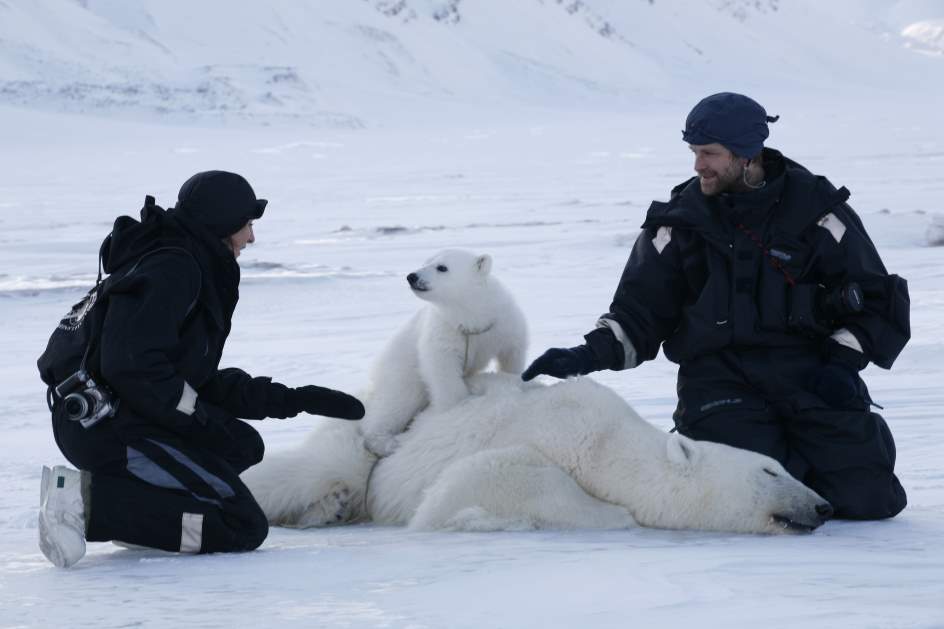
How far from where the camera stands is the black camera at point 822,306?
3613mm

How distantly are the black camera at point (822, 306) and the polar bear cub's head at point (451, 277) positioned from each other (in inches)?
43.4

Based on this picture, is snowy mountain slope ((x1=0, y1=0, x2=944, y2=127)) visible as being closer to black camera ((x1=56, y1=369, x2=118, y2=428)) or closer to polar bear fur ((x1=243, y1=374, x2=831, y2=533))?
polar bear fur ((x1=243, y1=374, x2=831, y2=533))

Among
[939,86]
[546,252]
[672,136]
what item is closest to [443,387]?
[546,252]

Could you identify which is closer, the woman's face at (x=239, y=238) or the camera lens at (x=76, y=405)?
the camera lens at (x=76, y=405)

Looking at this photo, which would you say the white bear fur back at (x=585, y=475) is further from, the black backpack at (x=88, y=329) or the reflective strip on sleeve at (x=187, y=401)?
the black backpack at (x=88, y=329)

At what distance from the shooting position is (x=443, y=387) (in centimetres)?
394

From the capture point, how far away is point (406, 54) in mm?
99938

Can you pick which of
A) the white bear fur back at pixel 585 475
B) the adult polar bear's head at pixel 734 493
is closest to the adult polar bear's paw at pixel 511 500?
the white bear fur back at pixel 585 475

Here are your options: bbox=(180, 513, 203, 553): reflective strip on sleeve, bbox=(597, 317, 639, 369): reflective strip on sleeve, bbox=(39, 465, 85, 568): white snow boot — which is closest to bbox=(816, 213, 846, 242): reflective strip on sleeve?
bbox=(597, 317, 639, 369): reflective strip on sleeve

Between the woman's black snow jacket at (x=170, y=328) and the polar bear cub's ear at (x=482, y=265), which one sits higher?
the polar bear cub's ear at (x=482, y=265)

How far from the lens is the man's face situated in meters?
3.71

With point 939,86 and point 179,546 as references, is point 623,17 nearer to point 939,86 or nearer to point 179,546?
point 939,86

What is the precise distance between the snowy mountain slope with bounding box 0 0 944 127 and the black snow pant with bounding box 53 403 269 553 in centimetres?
5797

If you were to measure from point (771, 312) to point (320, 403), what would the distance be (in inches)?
50.2
